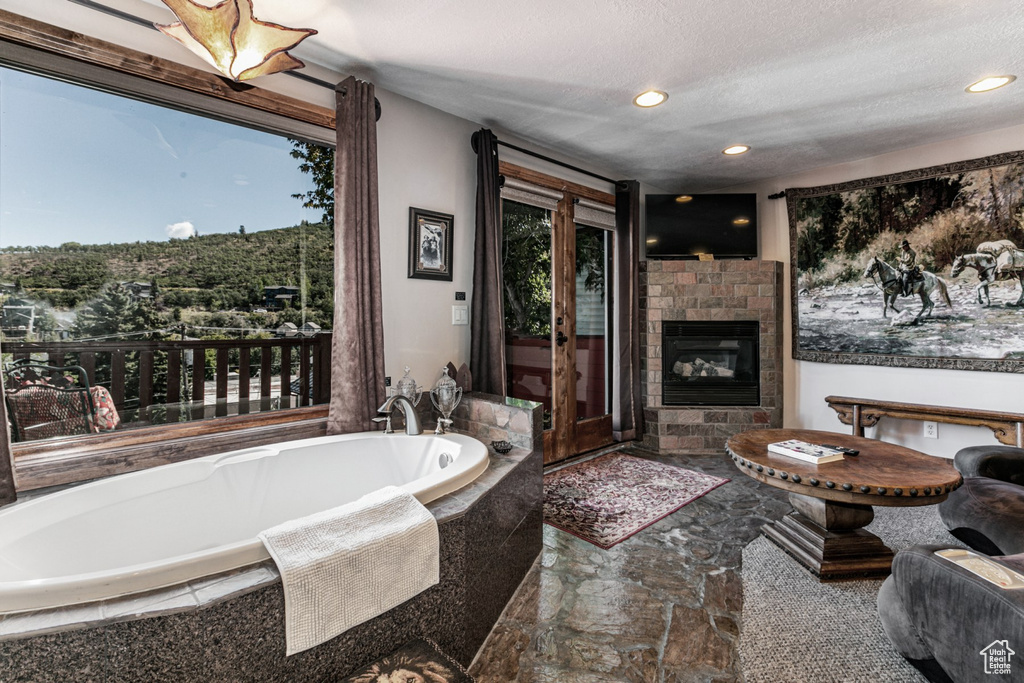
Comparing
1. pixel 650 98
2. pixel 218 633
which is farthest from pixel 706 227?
pixel 218 633

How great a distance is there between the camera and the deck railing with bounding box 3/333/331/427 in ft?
6.75

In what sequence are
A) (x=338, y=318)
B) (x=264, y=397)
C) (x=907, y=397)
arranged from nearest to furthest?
1. (x=338, y=318)
2. (x=264, y=397)
3. (x=907, y=397)

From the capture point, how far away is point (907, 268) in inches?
142

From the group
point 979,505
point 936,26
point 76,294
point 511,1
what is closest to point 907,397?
point 979,505

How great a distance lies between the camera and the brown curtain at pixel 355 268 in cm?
232

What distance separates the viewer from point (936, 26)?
2100 mm

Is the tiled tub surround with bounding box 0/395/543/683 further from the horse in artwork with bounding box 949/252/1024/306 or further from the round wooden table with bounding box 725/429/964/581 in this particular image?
the horse in artwork with bounding box 949/252/1024/306

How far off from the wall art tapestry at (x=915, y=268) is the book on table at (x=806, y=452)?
1997mm

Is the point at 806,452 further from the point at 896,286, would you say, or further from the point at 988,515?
the point at 896,286

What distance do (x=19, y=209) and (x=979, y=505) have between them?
3.90 m

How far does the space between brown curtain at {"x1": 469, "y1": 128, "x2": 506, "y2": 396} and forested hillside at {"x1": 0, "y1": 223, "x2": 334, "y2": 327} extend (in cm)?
87

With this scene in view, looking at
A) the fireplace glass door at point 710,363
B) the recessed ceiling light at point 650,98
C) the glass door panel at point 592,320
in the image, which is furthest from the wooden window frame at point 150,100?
the fireplace glass door at point 710,363

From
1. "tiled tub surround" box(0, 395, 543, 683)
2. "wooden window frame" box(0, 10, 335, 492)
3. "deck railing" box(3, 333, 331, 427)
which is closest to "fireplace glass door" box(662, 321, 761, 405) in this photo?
"deck railing" box(3, 333, 331, 427)

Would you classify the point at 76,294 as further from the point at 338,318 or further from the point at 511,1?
the point at 511,1
